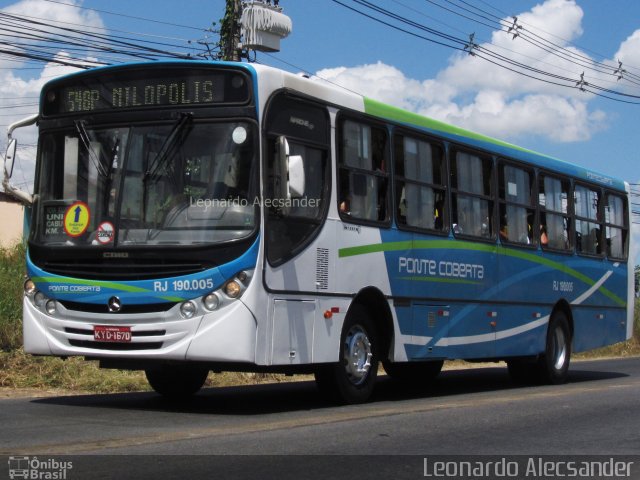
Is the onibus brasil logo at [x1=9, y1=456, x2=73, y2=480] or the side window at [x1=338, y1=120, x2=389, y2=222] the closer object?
the onibus brasil logo at [x1=9, y1=456, x2=73, y2=480]

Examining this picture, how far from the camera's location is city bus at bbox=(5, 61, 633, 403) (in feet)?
32.0

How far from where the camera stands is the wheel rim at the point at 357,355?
1133 centimetres

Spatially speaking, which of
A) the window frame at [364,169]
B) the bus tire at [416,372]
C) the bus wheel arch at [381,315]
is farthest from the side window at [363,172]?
the bus tire at [416,372]

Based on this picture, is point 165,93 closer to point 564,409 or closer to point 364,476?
point 364,476

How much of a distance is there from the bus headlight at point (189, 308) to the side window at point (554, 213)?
766cm

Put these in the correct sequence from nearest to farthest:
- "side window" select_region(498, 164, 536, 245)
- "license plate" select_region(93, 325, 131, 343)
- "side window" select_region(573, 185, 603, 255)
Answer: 1. "license plate" select_region(93, 325, 131, 343)
2. "side window" select_region(498, 164, 536, 245)
3. "side window" select_region(573, 185, 603, 255)

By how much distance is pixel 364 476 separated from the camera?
7.13 metres

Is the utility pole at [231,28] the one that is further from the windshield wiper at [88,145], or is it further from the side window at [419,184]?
the windshield wiper at [88,145]

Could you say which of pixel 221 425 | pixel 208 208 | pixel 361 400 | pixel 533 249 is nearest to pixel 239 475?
pixel 221 425

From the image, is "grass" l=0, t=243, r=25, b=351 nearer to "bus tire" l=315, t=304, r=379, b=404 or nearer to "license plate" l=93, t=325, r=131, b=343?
"license plate" l=93, t=325, r=131, b=343

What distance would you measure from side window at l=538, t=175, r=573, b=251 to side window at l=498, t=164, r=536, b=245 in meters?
0.35

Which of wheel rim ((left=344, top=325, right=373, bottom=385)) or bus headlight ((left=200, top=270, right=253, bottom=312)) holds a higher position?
bus headlight ((left=200, top=270, right=253, bottom=312))

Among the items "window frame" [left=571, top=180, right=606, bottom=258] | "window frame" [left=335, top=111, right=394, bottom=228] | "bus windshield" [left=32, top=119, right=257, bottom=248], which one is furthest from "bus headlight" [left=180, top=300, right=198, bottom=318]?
"window frame" [left=571, top=180, right=606, bottom=258]

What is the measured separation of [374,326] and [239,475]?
5.17 metres
